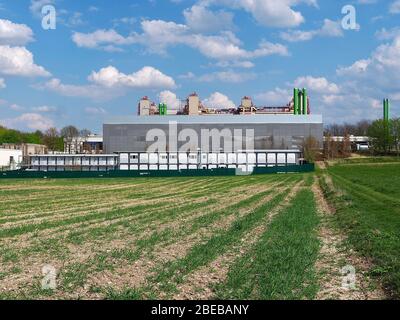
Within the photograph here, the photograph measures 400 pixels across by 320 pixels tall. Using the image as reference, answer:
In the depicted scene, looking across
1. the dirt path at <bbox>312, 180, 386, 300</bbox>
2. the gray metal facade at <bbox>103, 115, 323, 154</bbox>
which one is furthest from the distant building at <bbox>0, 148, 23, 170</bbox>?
the dirt path at <bbox>312, 180, 386, 300</bbox>

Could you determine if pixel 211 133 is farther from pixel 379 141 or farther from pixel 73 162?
pixel 379 141

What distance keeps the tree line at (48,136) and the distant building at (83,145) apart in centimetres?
226

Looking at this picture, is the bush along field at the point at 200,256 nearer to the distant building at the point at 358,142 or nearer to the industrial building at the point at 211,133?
the industrial building at the point at 211,133

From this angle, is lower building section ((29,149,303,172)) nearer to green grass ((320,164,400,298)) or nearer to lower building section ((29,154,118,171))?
lower building section ((29,154,118,171))

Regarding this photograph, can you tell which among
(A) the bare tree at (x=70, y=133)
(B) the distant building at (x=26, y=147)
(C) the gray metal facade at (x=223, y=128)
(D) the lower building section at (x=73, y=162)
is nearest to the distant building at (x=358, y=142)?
(C) the gray metal facade at (x=223, y=128)

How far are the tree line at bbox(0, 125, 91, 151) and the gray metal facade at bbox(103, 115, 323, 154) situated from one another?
126 ft

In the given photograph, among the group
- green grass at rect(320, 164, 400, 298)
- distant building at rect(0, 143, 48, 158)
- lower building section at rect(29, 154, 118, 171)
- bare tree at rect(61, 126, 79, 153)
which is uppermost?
bare tree at rect(61, 126, 79, 153)

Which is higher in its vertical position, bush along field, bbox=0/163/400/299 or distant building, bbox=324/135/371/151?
distant building, bbox=324/135/371/151

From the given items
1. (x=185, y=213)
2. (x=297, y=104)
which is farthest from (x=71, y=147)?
(x=185, y=213)

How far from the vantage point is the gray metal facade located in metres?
123

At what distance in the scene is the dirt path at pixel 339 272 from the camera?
933cm

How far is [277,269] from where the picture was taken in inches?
443

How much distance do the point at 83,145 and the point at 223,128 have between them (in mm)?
54152

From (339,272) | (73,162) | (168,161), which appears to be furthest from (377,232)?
(73,162)
